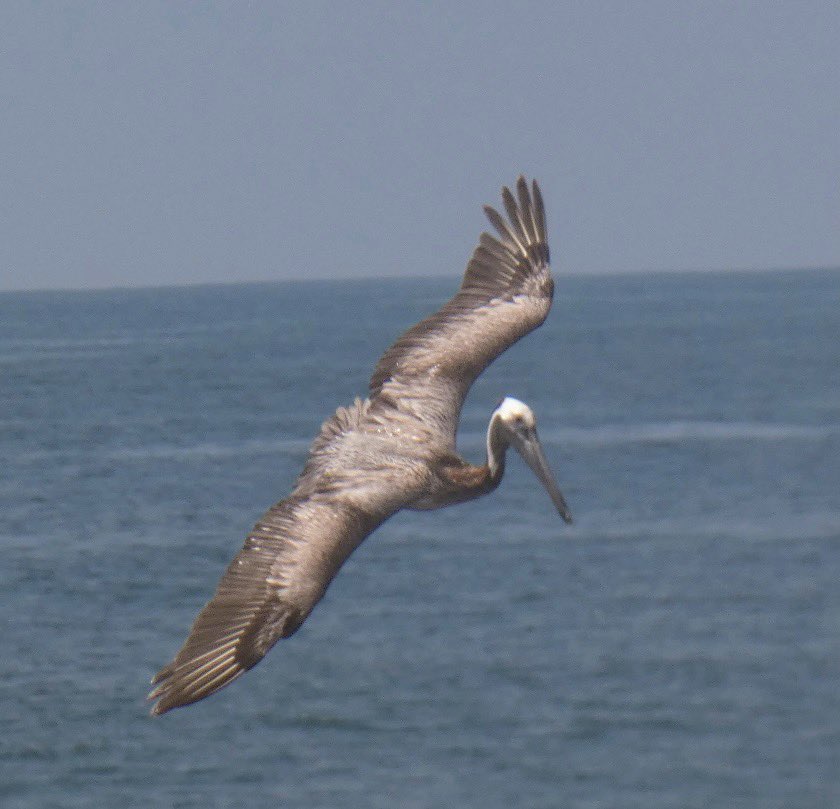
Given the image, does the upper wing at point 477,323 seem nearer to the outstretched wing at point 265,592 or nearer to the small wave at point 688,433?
the outstretched wing at point 265,592

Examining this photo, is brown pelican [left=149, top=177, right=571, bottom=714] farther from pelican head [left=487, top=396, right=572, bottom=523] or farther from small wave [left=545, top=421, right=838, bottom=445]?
small wave [left=545, top=421, right=838, bottom=445]

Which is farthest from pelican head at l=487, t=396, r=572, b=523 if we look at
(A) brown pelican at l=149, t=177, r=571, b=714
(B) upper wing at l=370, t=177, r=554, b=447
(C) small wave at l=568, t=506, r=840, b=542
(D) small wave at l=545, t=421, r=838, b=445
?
(D) small wave at l=545, t=421, r=838, b=445

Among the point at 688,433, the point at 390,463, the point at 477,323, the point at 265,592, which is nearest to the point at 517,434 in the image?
the point at 390,463

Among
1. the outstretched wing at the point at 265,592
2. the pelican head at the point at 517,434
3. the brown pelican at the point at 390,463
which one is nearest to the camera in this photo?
the outstretched wing at the point at 265,592

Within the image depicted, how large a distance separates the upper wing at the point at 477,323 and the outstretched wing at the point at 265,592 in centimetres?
196

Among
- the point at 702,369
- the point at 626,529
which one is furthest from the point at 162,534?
the point at 702,369

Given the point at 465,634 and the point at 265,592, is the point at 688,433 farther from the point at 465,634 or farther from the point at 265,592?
the point at 265,592

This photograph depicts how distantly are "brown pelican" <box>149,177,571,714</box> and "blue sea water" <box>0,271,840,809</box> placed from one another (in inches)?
619

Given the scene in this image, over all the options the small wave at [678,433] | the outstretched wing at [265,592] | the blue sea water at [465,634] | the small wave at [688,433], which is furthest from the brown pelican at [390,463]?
the small wave at [688,433]

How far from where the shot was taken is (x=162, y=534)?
5356 centimetres

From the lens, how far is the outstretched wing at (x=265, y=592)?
11555 millimetres

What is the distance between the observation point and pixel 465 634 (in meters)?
40.1

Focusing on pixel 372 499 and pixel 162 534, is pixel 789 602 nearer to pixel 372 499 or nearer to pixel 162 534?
pixel 162 534

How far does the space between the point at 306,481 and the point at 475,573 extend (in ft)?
108
